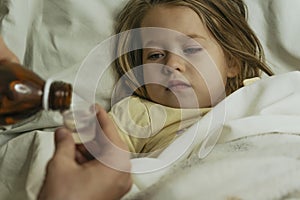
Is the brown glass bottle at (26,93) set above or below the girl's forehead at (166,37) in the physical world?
above

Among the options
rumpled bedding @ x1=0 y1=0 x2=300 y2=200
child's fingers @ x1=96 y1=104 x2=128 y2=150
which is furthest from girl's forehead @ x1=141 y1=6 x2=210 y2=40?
child's fingers @ x1=96 y1=104 x2=128 y2=150

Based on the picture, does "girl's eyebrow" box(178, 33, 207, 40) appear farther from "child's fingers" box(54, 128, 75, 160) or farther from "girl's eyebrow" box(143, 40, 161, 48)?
"child's fingers" box(54, 128, 75, 160)

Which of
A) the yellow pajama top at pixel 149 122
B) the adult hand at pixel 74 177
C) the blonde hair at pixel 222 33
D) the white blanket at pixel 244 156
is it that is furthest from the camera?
the blonde hair at pixel 222 33

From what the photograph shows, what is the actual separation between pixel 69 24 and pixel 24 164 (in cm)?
36

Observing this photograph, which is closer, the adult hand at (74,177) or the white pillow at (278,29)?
the adult hand at (74,177)

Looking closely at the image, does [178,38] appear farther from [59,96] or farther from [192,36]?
[59,96]

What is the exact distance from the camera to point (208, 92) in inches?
49.3

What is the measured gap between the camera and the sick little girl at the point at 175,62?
4.02ft

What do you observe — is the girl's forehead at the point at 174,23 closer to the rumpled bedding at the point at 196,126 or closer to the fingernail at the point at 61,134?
the rumpled bedding at the point at 196,126

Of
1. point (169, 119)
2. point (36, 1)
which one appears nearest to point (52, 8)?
point (36, 1)

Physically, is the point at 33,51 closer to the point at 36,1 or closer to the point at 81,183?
the point at 36,1

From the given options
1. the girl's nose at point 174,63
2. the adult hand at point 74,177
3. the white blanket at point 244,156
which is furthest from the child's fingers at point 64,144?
the girl's nose at point 174,63

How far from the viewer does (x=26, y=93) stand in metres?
0.72

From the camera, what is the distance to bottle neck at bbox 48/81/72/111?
72 cm
